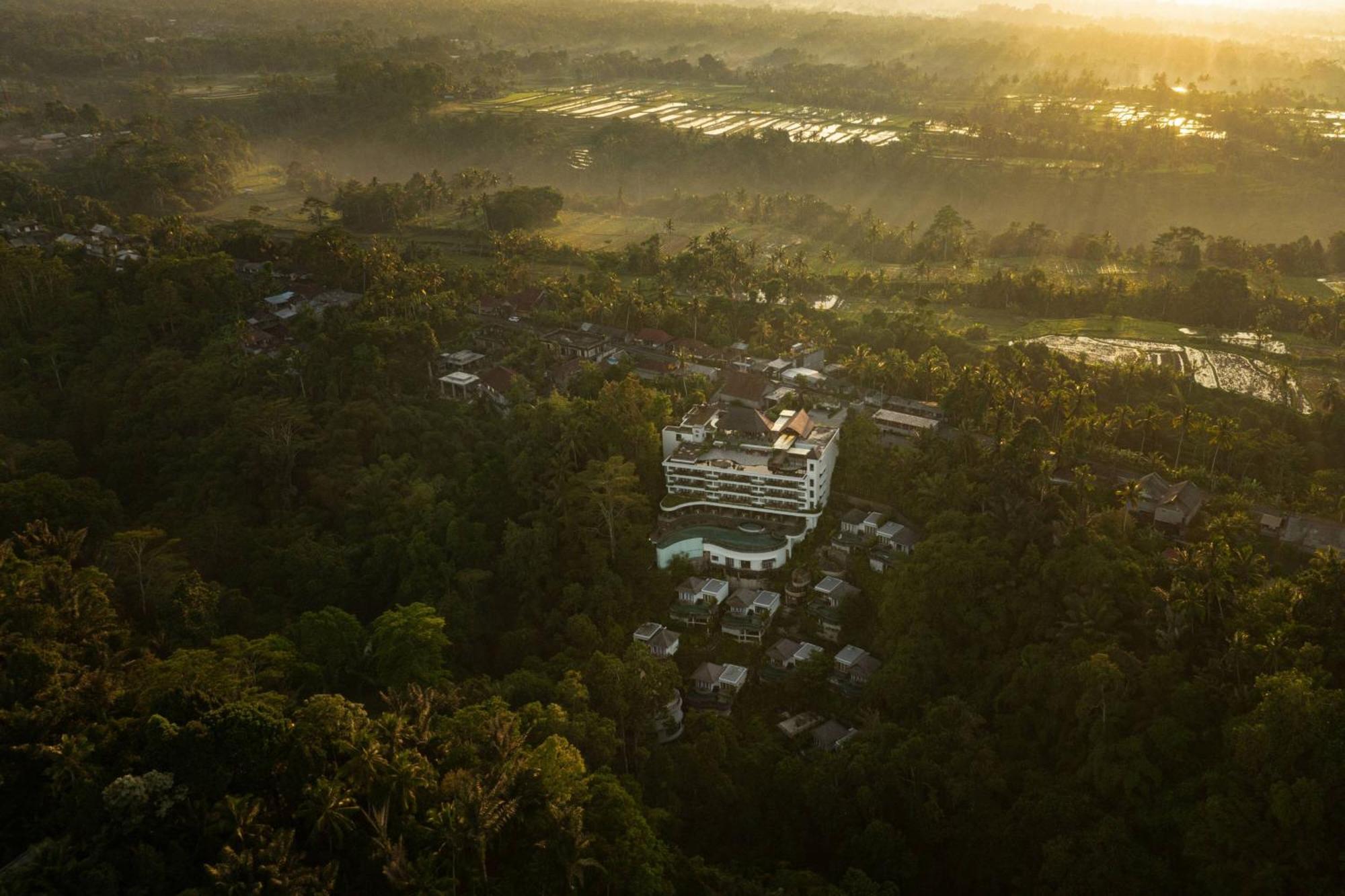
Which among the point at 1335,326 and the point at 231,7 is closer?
the point at 1335,326

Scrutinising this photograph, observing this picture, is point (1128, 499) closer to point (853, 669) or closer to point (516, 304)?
point (853, 669)

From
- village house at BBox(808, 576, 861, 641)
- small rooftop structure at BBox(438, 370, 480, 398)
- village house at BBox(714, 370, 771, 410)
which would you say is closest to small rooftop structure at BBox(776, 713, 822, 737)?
village house at BBox(808, 576, 861, 641)

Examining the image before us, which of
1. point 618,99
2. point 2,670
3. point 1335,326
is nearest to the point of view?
point 2,670

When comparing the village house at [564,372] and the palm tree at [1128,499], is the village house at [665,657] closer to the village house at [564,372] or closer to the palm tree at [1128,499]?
the palm tree at [1128,499]

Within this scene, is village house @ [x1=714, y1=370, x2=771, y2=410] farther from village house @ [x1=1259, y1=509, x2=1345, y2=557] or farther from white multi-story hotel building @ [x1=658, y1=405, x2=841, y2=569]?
village house @ [x1=1259, y1=509, x2=1345, y2=557]

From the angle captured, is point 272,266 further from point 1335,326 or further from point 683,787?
point 1335,326

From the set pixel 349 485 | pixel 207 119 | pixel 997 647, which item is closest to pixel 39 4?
pixel 207 119

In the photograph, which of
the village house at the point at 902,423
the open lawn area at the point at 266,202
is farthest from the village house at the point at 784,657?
the open lawn area at the point at 266,202
